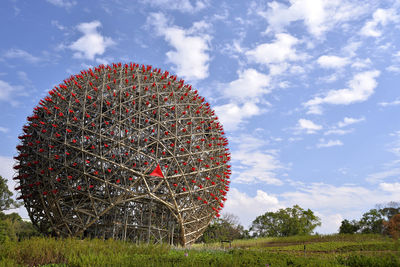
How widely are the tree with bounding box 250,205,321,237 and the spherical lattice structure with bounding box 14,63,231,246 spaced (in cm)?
2656

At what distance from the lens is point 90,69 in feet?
74.4

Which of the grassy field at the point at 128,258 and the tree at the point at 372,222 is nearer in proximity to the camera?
the grassy field at the point at 128,258

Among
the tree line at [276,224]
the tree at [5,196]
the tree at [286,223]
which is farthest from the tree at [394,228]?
the tree at [5,196]

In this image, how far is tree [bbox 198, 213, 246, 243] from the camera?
124 ft

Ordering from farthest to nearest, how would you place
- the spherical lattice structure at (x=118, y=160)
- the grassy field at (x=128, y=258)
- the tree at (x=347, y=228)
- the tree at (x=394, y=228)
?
the tree at (x=347, y=228), the tree at (x=394, y=228), the spherical lattice structure at (x=118, y=160), the grassy field at (x=128, y=258)

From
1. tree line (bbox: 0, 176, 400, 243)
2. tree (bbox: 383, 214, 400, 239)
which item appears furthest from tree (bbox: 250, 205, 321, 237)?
tree (bbox: 383, 214, 400, 239)

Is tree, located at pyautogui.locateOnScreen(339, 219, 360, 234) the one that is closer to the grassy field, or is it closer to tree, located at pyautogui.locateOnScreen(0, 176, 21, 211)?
the grassy field

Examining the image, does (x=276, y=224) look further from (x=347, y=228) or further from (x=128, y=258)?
(x=128, y=258)

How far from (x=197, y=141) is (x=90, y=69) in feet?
32.0

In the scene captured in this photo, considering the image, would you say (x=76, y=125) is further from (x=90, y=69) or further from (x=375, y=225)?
(x=375, y=225)

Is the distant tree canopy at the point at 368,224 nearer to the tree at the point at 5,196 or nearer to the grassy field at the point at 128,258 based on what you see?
the grassy field at the point at 128,258

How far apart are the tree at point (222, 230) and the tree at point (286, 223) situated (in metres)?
5.75

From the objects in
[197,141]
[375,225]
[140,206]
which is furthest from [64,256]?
[375,225]

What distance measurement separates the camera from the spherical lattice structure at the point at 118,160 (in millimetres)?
19172
